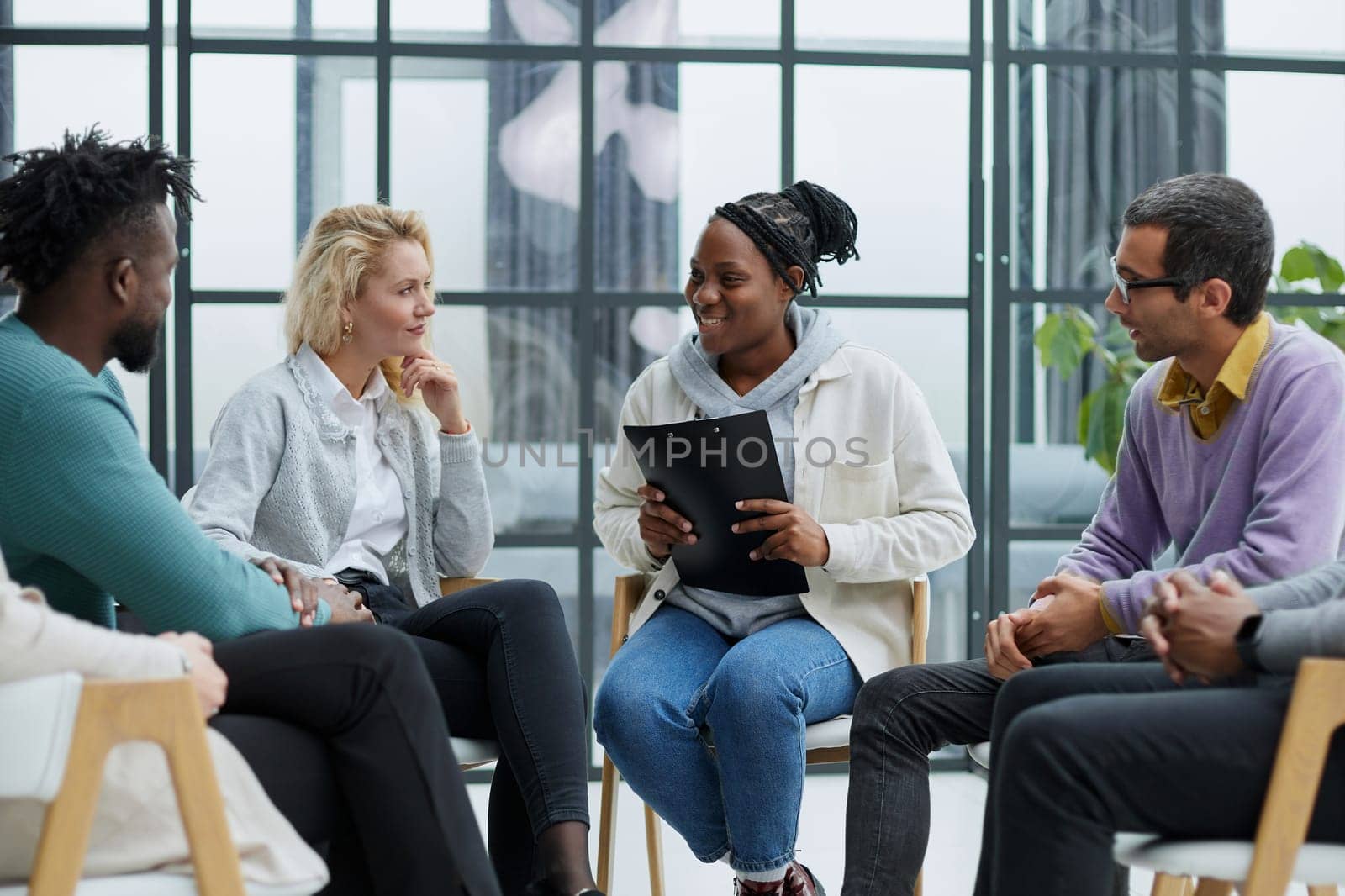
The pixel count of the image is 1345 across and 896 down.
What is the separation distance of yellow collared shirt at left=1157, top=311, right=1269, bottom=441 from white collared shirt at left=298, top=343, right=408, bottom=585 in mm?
1330

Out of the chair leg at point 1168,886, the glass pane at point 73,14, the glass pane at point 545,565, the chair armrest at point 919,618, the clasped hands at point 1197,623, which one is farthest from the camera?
the glass pane at point 545,565

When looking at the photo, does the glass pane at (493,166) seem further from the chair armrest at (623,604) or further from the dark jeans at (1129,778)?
the dark jeans at (1129,778)

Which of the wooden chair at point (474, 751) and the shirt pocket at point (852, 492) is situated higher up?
the shirt pocket at point (852, 492)

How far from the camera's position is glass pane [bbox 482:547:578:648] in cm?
345

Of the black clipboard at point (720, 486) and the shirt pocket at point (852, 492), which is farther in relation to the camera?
the shirt pocket at point (852, 492)

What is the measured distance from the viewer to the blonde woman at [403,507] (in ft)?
6.53

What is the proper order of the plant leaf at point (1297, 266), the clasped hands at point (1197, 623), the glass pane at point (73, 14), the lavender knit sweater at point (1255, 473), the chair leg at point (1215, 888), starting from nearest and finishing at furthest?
the clasped hands at point (1197, 623) < the chair leg at point (1215, 888) < the lavender knit sweater at point (1255, 473) < the glass pane at point (73, 14) < the plant leaf at point (1297, 266)

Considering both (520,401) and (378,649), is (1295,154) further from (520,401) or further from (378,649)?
(378,649)

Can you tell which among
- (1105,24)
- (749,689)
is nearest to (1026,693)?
(749,689)

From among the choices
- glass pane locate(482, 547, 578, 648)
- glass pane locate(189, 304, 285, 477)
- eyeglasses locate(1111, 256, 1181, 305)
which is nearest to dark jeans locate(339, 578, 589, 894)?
eyeglasses locate(1111, 256, 1181, 305)

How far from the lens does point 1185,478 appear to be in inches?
78.1

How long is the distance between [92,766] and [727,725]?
1.03 meters

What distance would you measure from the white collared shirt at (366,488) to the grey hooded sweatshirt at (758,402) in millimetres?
530

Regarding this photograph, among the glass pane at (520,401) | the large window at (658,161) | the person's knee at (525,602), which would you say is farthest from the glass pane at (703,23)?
the person's knee at (525,602)
